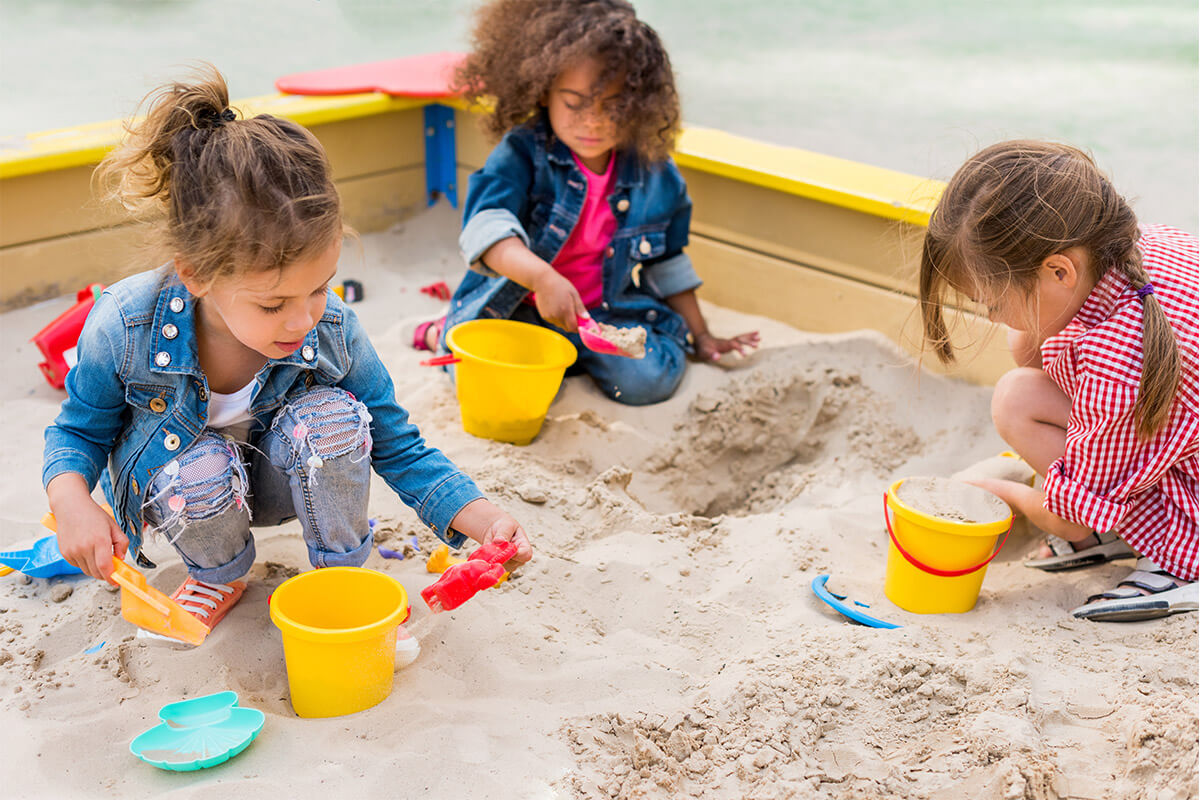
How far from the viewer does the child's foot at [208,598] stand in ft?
4.57

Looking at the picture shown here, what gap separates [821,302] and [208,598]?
172cm

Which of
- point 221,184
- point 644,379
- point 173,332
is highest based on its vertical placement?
point 221,184

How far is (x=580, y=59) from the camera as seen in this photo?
220 cm

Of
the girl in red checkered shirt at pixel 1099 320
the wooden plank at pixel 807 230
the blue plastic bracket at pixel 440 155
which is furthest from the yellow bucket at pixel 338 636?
the blue plastic bracket at pixel 440 155

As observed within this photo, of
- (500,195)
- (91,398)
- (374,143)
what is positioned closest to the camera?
(91,398)

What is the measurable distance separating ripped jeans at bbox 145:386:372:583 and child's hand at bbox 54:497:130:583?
0.35 feet

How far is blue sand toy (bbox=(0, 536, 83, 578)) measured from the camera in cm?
154

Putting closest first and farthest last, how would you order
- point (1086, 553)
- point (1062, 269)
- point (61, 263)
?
point (1062, 269) → point (1086, 553) → point (61, 263)

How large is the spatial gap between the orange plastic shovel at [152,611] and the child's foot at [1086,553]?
1379 millimetres

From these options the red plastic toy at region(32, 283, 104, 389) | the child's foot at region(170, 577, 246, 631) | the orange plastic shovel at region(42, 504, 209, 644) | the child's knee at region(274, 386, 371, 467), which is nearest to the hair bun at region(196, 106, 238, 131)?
the child's knee at region(274, 386, 371, 467)

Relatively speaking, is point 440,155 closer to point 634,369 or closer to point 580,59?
point 580,59

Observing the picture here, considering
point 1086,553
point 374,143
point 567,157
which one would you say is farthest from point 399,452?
point 374,143

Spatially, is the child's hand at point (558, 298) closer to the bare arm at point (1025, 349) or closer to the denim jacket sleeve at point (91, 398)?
the bare arm at point (1025, 349)

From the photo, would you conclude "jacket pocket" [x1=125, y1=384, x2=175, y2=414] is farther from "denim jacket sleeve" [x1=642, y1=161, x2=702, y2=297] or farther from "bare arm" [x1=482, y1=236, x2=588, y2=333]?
"denim jacket sleeve" [x1=642, y1=161, x2=702, y2=297]
